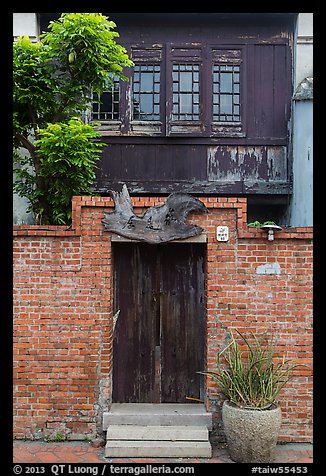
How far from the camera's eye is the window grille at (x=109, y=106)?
9445 mm

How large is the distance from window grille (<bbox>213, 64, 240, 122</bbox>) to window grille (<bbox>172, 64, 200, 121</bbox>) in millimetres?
390

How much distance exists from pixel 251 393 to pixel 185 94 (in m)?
6.13

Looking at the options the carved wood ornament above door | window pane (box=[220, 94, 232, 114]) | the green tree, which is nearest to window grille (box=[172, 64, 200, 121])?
window pane (box=[220, 94, 232, 114])

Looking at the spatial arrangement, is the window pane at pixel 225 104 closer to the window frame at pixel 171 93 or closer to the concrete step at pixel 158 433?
the window frame at pixel 171 93

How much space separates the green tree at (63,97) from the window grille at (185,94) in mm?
2097

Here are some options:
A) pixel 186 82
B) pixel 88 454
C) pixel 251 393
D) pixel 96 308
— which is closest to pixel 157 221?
pixel 96 308

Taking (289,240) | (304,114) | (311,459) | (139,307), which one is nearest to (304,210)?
(304,114)

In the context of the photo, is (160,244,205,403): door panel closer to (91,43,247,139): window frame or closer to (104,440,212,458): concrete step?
(104,440,212,458): concrete step

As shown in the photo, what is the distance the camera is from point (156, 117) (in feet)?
30.9

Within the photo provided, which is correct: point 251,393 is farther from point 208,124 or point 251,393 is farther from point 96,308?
point 208,124

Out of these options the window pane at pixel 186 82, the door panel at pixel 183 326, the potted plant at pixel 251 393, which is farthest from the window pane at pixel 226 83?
the potted plant at pixel 251 393

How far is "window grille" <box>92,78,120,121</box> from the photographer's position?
31.0ft

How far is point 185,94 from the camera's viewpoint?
9.38m

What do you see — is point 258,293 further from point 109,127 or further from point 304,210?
point 109,127
